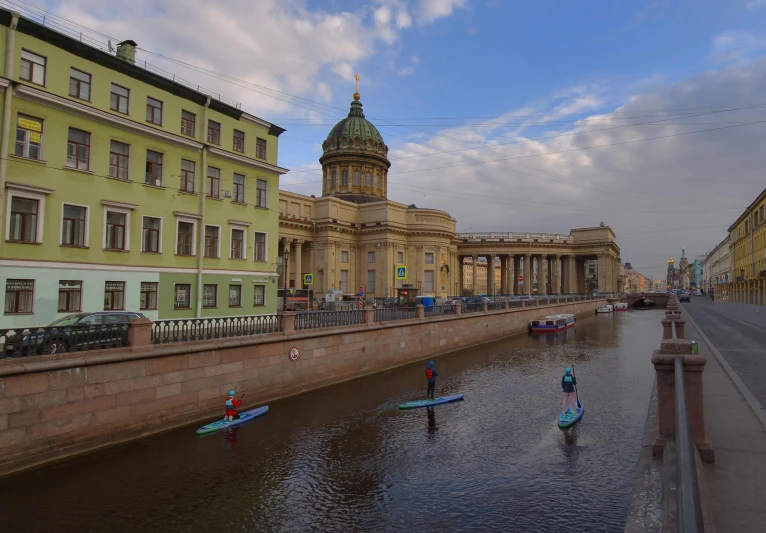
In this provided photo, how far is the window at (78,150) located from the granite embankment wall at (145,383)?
11.1m

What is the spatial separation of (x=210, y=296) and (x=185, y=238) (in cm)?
352

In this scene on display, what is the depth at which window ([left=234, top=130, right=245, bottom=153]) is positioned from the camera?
29422 mm

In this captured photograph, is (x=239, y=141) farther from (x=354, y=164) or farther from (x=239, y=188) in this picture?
(x=354, y=164)

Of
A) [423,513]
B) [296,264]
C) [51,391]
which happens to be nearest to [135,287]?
[51,391]

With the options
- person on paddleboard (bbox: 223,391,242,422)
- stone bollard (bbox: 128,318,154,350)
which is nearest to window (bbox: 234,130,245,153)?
stone bollard (bbox: 128,318,154,350)

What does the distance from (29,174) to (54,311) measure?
18.7 ft

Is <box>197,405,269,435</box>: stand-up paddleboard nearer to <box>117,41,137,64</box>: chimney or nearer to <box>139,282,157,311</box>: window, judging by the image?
<box>139,282,157,311</box>: window

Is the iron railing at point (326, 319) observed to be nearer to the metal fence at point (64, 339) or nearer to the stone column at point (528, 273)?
the metal fence at point (64, 339)

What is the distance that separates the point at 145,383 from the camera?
1498 centimetres

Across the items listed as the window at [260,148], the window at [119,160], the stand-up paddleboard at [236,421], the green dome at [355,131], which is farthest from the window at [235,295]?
the green dome at [355,131]

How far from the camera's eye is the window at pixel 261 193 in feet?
101

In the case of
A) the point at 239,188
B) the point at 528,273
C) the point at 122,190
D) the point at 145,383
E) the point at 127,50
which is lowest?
the point at 145,383

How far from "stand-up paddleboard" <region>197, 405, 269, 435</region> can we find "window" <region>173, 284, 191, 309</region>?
10751 mm

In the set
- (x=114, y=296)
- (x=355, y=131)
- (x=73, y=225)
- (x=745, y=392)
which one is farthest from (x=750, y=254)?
(x=73, y=225)
